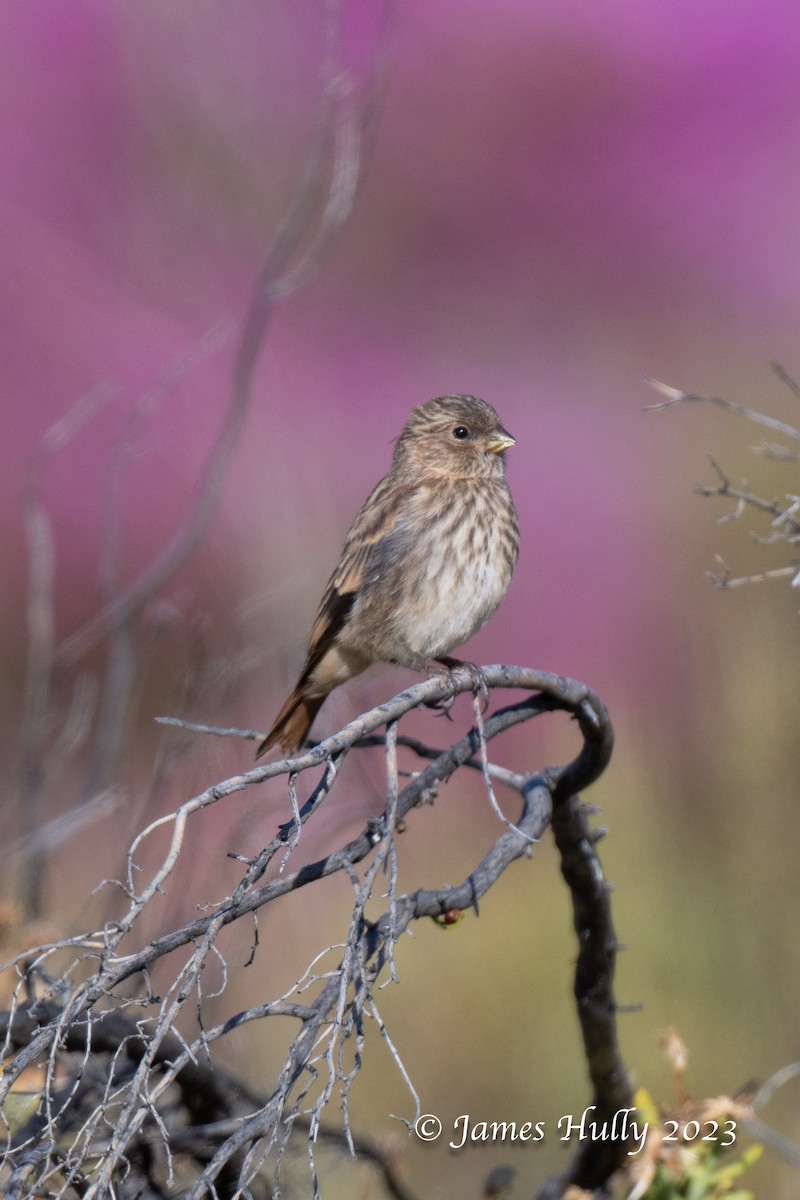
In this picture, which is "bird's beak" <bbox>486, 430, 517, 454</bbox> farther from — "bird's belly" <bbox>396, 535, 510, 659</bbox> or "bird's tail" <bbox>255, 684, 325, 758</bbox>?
"bird's tail" <bbox>255, 684, 325, 758</bbox>

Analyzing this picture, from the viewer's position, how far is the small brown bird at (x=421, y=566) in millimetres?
2779

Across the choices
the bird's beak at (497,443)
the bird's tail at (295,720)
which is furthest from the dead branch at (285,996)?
the bird's beak at (497,443)

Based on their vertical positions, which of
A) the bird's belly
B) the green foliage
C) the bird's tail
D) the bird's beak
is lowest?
the green foliage

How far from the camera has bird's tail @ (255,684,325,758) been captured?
9.20 feet

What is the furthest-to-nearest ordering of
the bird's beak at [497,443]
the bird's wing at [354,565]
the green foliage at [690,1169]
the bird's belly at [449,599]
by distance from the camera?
the bird's beak at [497,443], the bird's wing at [354,565], the bird's belly at [449,599], the green foliage at [690,1169]

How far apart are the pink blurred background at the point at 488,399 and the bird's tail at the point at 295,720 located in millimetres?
563

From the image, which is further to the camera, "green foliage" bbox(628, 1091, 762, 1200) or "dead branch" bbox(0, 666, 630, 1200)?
"green foliage" bbox(628, 1091, 762, 1200)

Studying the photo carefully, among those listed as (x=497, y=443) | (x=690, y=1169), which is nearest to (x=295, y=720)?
(x=497, y=443)

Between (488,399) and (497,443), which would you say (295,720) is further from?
(488,399)

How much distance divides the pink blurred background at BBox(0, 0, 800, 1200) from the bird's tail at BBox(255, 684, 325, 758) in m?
0.56

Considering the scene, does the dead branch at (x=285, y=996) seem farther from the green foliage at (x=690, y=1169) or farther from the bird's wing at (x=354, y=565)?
the bird's wing at (x=354, y=565)

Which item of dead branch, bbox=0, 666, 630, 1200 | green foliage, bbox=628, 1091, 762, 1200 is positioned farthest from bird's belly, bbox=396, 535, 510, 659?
green foliage, bbox=628, 1091, 762, 1200

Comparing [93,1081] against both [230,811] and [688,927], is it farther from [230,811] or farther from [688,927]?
[230,811]

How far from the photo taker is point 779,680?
391 centimetres
